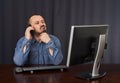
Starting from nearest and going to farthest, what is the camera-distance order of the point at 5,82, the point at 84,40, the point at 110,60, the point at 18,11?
the point at 5,82 → the point at 84,40 → the point at 18,11 → the point at 110,60

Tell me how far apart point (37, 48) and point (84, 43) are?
28.6 inches

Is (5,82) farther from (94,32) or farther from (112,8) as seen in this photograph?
(112,8)

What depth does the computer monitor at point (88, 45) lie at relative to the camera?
1809mm

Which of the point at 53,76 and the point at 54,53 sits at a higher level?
the point at 54,53

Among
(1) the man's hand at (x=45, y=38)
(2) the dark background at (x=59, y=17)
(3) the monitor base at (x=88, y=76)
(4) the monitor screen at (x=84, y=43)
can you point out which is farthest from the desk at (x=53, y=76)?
(2) the dark background at (x=59, y=17)

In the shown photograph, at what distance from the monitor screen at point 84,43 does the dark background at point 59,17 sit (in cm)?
182

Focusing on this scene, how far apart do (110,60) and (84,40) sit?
2144mm

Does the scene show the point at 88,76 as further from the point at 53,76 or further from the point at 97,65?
the point at 53,76

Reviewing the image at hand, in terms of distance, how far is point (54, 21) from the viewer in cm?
374

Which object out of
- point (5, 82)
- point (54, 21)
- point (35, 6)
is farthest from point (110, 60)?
point (5, 82)

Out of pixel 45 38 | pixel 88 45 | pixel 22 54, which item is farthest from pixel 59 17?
pixel 88 45

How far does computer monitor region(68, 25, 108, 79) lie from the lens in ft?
5.93

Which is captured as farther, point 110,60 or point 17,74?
point 110,60

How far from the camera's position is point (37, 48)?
8.11 ft
